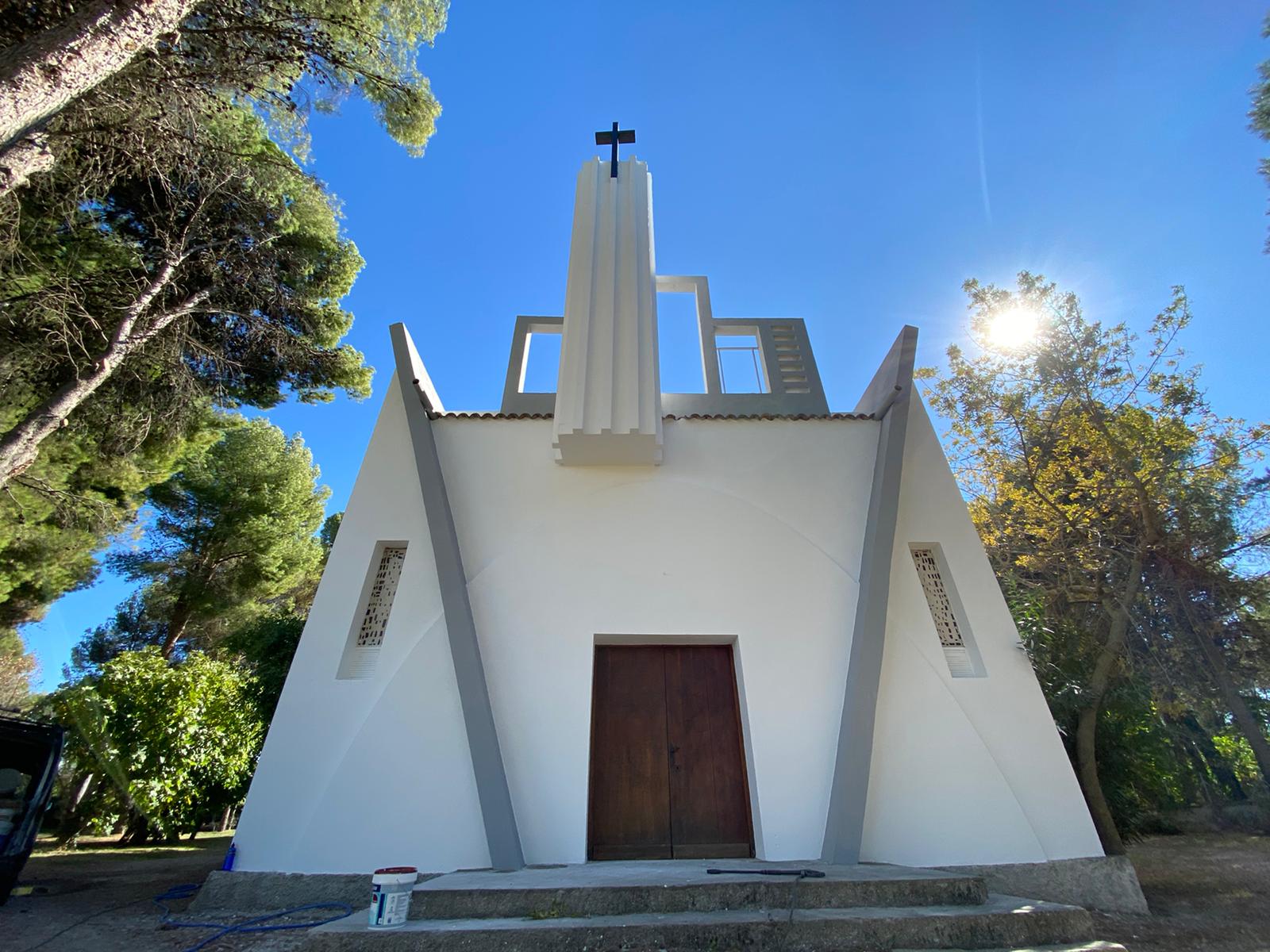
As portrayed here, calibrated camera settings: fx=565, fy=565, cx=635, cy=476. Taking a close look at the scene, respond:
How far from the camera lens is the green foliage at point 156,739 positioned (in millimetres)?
9641

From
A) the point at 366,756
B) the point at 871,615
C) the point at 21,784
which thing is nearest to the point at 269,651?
the point at 21,784

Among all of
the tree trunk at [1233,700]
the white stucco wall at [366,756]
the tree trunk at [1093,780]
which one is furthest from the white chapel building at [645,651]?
the tree trunk at [1233,700]

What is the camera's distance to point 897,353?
6.86m

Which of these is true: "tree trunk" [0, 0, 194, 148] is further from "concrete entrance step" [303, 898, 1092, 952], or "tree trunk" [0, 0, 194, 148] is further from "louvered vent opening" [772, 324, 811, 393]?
"louvered vent opening" [772, 324, 811, 393]

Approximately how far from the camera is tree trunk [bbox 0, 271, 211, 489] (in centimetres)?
634

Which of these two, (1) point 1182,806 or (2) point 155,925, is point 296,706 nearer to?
(2) point 155,925

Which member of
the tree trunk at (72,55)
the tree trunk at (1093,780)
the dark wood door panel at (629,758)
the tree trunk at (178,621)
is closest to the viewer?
the tree trunk at (72,55)

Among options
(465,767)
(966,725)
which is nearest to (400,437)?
(465,767)

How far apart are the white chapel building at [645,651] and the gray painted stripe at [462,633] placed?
2 cm

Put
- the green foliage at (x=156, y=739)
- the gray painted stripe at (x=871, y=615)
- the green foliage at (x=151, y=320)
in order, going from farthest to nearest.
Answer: the green foliage at (x=156, y=739) → the green foliage at (x=151, y=320) → the gray painted stripe at (x=871, y=615)

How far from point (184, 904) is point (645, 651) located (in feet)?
15.2

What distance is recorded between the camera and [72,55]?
4113 millimetres

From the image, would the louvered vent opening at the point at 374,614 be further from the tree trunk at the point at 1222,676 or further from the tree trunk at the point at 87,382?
the tree trunk at the point at 1222,676

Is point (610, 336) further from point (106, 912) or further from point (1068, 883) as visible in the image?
point (106, 912)
